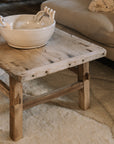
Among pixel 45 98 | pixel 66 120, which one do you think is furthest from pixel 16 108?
pixel 66 120

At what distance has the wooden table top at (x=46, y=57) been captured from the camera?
1.08 metres

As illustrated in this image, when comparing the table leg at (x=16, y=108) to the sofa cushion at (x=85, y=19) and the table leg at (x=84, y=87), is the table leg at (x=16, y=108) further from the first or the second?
the sofa cushion at (x=85, y=19)

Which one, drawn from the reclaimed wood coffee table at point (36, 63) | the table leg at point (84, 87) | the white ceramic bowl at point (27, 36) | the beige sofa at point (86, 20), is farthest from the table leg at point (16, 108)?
the beige sofa at point (86, 20)

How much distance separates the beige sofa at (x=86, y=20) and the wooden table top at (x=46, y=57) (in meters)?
0.38

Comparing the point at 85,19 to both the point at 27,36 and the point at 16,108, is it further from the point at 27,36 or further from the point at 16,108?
the point at 16,108

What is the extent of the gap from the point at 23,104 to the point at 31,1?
2.84 metres

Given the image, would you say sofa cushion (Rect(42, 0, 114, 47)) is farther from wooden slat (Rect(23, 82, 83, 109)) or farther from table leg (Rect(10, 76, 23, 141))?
table leg (Rect(10, 76, 23, 141))

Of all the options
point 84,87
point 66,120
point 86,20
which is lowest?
point 66,120

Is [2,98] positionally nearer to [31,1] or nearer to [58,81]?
[58,81]

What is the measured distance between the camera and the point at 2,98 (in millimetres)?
1547

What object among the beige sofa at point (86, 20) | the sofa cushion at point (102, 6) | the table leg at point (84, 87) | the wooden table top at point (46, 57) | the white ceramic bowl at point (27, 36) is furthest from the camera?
the sofa cushion at point (102, 6)

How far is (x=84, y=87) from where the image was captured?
1.41m

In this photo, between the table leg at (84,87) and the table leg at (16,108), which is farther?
the table leg at (84,87)

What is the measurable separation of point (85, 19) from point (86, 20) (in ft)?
0.05
